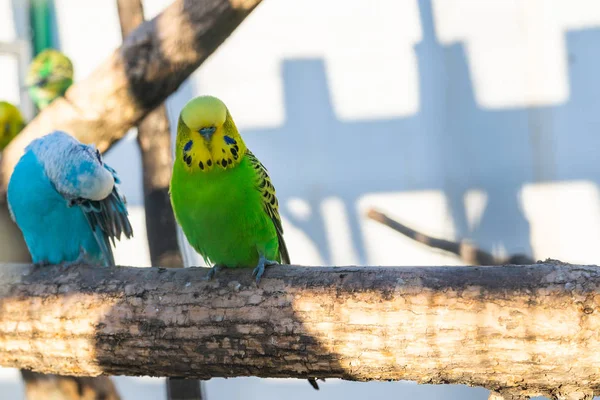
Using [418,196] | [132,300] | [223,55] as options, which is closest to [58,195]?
[132,300]

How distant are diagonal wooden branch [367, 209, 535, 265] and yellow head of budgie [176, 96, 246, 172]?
1.27 m

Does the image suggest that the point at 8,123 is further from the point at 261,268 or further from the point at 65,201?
the point at 261,268

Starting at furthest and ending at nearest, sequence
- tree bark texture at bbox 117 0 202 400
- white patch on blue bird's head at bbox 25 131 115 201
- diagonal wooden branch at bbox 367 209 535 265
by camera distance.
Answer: diagonal wooden branch at bbox 367 209 535 265 → tree bark texture at bbox 117 0 202 400 → white patch on blue bird's head at bbox 25 131 115 201

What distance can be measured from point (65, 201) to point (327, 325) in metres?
1.18

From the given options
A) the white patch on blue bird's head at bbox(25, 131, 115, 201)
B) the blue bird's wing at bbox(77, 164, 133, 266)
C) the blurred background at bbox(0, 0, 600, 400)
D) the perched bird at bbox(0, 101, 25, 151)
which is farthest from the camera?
the perched bird at bbox(0, 101, 25, 151)

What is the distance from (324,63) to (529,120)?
1023 mm

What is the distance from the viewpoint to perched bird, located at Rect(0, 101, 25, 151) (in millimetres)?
3145

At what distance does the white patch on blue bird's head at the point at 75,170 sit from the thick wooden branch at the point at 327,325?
0.34 meters

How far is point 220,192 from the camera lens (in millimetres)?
1766

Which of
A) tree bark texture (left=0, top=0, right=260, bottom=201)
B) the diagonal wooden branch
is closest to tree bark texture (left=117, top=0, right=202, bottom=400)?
tree bark texture (left=0, top=0, right=260, bottom=201)

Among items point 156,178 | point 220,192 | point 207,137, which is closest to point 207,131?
point 207,137

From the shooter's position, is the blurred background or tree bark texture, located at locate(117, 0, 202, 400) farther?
the blurred background

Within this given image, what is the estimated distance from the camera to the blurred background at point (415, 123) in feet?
9.53

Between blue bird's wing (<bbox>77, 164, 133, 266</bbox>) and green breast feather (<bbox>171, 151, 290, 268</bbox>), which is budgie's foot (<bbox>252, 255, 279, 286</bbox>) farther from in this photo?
blue bird's wing (<bbox>77, 164, 133, 266</bbox>)
